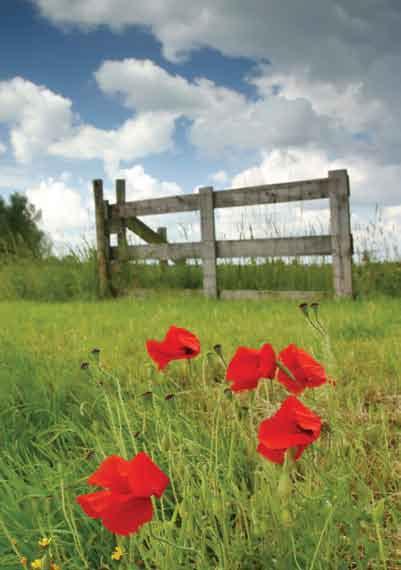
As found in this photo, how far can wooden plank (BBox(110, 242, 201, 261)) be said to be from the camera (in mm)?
8797

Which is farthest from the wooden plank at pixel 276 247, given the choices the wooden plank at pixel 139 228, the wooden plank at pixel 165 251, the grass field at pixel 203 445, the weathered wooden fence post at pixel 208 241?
the wooden plank at pixel 139 228

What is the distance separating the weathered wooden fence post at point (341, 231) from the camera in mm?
7371

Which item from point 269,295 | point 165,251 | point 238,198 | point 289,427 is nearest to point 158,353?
point 289,427

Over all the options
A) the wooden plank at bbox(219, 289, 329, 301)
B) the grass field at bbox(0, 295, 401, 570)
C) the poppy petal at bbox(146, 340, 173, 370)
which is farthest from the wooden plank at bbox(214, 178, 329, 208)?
the poppy petal at bbox(146, 340, 173, 370)

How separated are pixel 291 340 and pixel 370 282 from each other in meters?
4.04

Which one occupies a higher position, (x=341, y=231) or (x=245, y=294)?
(x=341, y=231)

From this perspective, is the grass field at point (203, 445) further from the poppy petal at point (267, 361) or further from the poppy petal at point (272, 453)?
the poppy petal at point (267, 361)

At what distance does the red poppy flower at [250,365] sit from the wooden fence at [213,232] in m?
6.40

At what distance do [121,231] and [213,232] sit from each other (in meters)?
2.06

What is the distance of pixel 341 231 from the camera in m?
7.39

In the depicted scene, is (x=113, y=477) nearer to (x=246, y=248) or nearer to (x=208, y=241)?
(x=246, y=248)

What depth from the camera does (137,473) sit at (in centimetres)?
87

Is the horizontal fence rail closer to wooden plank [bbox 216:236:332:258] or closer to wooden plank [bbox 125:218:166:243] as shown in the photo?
wooden plank [bbox 125:218:166:243]

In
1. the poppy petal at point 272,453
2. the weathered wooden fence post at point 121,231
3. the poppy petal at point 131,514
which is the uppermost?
the weathered wooden fence post at point 121,231
